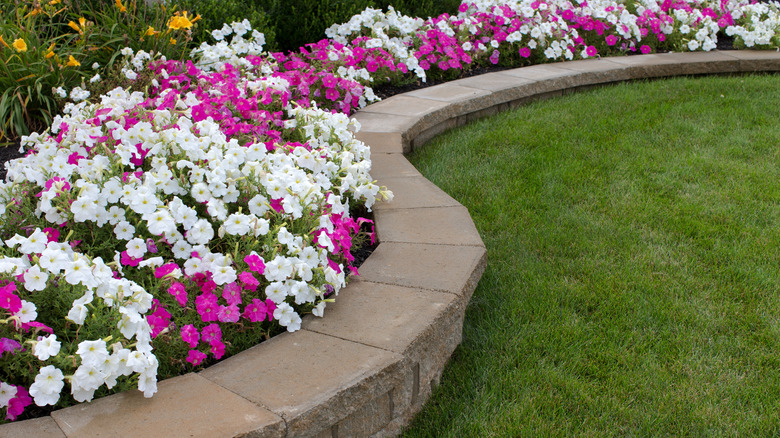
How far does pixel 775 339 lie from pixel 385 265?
1.41 meters

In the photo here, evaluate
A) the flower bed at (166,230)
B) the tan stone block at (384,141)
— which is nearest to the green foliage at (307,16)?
the flower bed at (166,230)

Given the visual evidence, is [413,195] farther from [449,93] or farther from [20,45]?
[20,45]

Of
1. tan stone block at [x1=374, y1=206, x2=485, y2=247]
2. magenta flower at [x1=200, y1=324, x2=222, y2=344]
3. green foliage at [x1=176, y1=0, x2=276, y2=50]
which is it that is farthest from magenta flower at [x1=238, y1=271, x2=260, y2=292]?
green foliage at [x1=176, y1=0, x2=276, y2=50]

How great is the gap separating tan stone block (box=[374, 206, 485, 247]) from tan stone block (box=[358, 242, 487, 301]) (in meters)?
0.06

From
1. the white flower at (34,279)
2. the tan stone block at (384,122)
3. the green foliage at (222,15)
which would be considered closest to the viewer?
the white flower at (34,279)

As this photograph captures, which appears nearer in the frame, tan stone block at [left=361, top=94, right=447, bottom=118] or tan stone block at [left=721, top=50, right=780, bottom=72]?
tan stone block at [left=361, top=94, right=447, bottom=118]

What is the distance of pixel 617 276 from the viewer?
9.30 feet

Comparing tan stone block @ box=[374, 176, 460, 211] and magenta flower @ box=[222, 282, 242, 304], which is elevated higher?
magenta flower @ box=[222, 282, 242, 304]

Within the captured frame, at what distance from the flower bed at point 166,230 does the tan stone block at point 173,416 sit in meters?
0.05

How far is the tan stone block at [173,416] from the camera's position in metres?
1.67

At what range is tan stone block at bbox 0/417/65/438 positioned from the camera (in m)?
1.64

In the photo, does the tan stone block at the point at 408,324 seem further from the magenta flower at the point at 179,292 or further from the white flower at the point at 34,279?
the white flower at the point at 34,279

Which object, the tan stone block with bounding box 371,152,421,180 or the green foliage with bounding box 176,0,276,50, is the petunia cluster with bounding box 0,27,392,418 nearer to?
the tan stone block with bounding box 371,152,421,180

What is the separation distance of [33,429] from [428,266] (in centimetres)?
137
